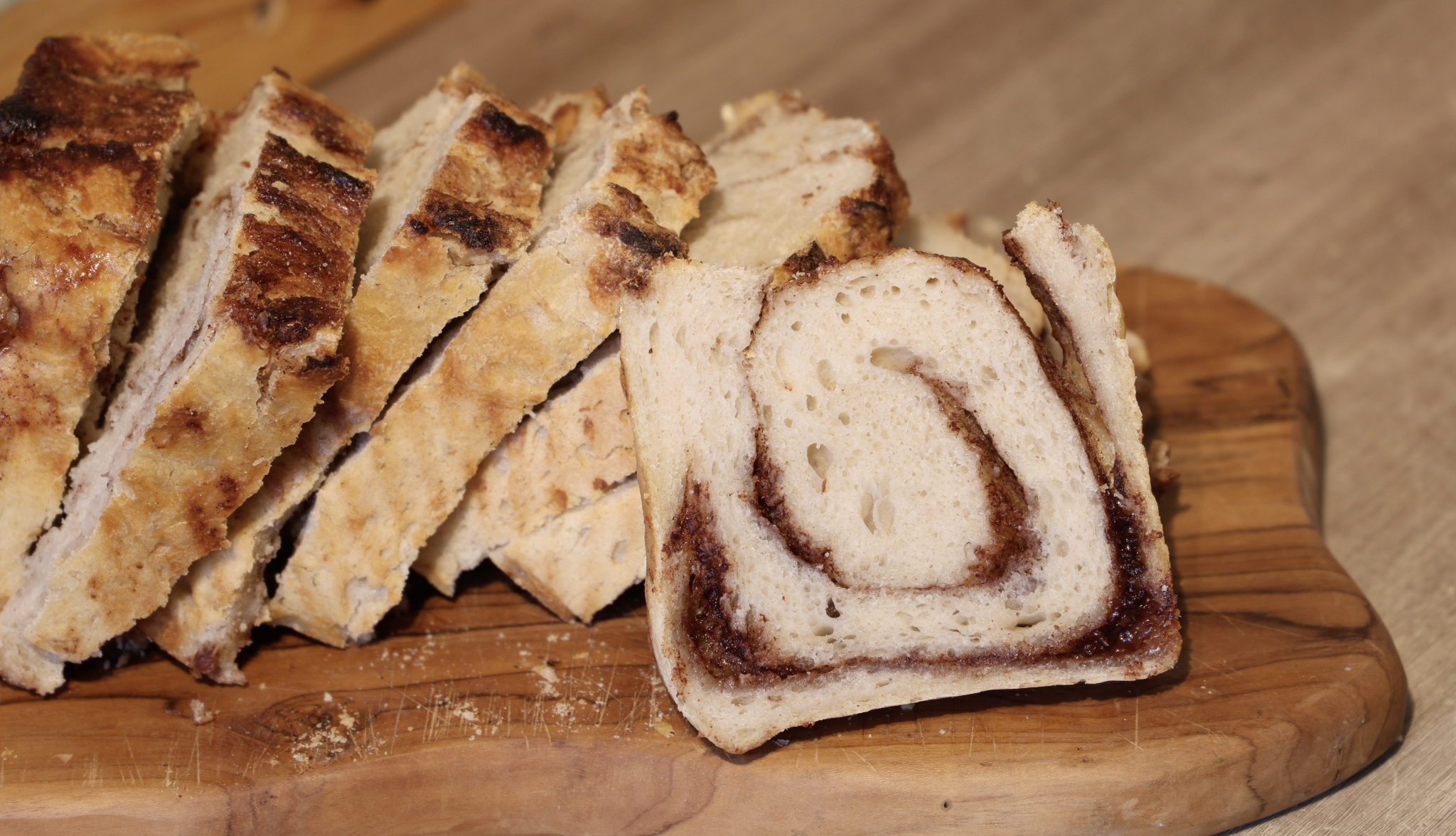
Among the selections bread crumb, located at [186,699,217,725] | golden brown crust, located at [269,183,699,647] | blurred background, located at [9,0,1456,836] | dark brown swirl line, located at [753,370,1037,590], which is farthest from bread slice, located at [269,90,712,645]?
blurred background, located at [9,0,1456,836]

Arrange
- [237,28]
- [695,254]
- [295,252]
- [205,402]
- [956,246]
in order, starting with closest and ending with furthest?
[205,402]
[295,252]
[695,254]
[956,246]
[237,28]

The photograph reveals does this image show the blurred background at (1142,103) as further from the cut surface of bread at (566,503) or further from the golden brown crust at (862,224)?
the cut surface of bread at (566,503)

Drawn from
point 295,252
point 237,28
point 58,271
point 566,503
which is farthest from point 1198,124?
point 58,271

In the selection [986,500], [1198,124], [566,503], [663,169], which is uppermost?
[1198,124]

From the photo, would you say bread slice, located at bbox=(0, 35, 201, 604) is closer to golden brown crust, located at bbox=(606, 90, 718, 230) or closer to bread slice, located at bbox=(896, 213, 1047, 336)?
golden brown crust, located at bbox=(606, 90, 718, 230)

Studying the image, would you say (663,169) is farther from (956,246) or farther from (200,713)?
(200,713)
